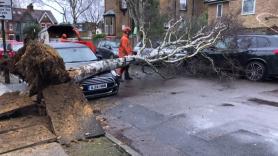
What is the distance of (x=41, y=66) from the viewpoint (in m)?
6.50

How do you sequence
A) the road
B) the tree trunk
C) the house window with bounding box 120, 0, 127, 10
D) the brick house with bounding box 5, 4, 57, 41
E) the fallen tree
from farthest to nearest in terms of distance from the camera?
the brick house with bounding box 5, 4, 57, 41 → the house window with bounding box 120, 0, 127, 10 → the tree trunk → the fallen tree → the road

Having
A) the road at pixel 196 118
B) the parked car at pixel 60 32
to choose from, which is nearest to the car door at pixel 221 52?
the road at pixel 196 118

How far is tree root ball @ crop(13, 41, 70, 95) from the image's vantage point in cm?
650

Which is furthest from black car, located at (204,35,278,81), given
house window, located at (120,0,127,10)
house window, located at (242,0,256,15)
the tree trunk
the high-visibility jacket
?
house window, located at (120,0,127,10)

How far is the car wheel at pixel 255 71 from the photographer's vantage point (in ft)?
36.8

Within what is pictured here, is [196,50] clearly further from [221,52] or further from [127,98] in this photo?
[127,98]

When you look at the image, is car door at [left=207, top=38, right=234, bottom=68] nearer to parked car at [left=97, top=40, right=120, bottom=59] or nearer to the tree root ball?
the tree root ball

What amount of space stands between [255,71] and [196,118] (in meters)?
5.47

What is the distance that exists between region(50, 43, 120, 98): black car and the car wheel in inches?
196

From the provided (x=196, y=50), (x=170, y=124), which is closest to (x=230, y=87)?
(x=196, y=50)

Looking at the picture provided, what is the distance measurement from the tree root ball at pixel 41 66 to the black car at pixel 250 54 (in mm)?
6762

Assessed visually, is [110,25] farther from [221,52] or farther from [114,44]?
[221,52]

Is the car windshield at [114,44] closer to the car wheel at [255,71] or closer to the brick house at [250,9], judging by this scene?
the brick house at [250,9]

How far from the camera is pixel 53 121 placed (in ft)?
19.5
